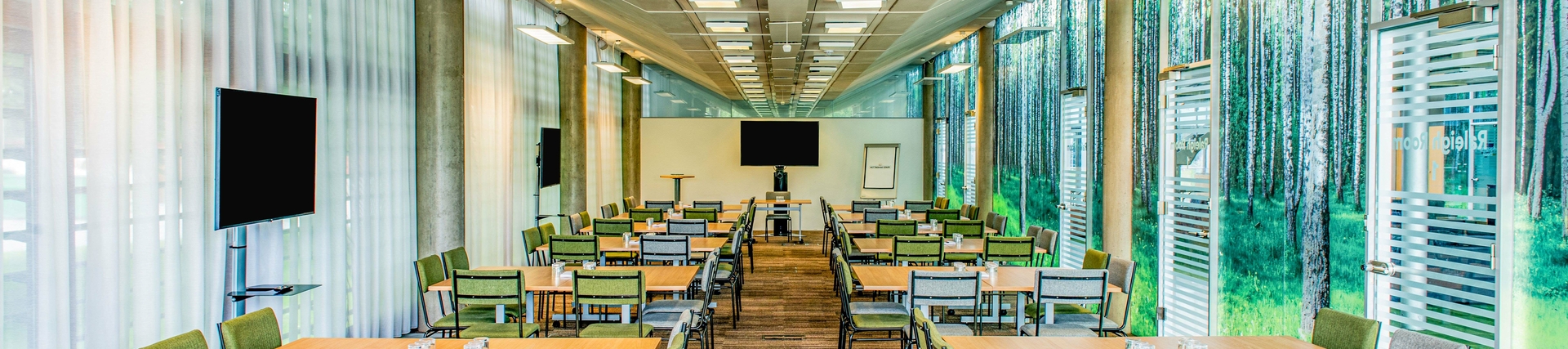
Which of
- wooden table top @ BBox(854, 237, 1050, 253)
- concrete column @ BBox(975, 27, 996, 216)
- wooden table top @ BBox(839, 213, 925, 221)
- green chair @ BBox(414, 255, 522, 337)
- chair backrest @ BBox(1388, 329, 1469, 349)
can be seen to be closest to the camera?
chair backrest @ BBox(1388, 329, 1469, 349)

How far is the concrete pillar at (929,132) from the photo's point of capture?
608 inches

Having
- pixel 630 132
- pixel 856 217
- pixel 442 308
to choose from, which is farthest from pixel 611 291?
pixel 630 132

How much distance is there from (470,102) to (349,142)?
2.03 meters

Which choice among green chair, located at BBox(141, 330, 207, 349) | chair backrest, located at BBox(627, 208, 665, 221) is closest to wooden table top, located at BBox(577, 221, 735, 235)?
chair backrest, located at BBox(627, 208, 665, 221)

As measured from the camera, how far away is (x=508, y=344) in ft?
11.8

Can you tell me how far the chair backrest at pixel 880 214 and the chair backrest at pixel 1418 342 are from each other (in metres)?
6.47

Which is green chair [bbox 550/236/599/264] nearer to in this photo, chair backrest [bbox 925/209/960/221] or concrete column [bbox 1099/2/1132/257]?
concrete column [bbox 1099/2/1132/257]

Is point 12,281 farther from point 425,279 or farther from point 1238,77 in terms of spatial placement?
point 1238,77

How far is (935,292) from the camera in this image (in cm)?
472

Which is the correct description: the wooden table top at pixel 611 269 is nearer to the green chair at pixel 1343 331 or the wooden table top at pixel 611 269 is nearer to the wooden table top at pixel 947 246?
the wooden table top at pixel 947 246

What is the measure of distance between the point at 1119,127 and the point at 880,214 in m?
3.59

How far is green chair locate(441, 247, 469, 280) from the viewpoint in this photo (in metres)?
5.73

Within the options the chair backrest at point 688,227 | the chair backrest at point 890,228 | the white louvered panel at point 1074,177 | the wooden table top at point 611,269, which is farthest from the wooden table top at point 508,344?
the white louvered panel at point 1074,177

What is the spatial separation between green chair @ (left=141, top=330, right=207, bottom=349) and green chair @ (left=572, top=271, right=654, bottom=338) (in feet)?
5.77
